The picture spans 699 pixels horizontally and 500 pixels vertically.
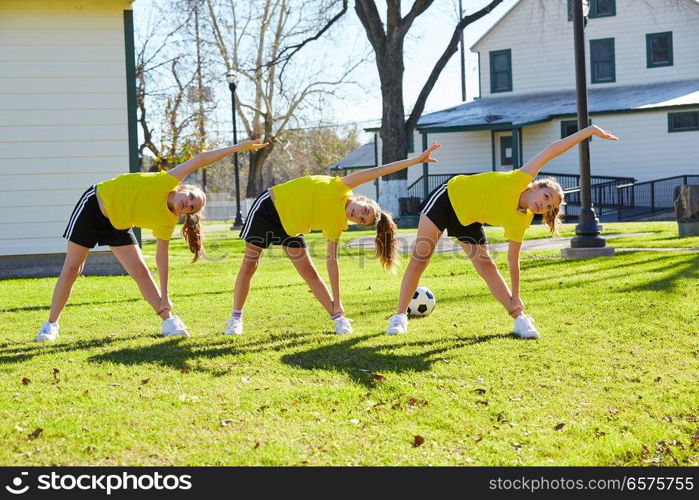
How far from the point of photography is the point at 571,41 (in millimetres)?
34125

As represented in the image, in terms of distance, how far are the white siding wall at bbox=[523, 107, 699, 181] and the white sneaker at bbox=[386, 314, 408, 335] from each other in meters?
24.5

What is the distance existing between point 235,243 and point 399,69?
8.83m

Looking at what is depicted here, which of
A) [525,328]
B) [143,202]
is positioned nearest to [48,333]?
[143,202]

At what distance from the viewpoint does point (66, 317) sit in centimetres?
881

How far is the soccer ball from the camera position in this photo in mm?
8266

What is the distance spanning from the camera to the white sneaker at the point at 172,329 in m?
7.41

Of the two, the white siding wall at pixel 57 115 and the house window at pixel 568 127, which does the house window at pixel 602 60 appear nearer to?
Answer: the house window at pixel 568 127

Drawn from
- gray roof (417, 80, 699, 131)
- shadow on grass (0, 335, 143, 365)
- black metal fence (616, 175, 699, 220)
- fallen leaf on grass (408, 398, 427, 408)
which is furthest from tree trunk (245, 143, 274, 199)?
fallen leaf on grass (408, 398, 427, 408)

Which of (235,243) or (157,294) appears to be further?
(235,243)

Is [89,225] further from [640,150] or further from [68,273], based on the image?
[640,150]

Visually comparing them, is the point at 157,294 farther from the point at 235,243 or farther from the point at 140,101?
the point at 140,101

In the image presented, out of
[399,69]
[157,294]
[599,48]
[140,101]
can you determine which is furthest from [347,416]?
[140,101]

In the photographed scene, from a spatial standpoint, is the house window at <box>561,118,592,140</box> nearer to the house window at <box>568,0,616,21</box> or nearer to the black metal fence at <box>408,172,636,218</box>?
the black metal fence at <box>408,172,636,218</box>

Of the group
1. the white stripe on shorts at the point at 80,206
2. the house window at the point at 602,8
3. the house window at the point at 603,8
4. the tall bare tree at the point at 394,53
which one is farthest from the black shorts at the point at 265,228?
the house window at the point at 603,8
